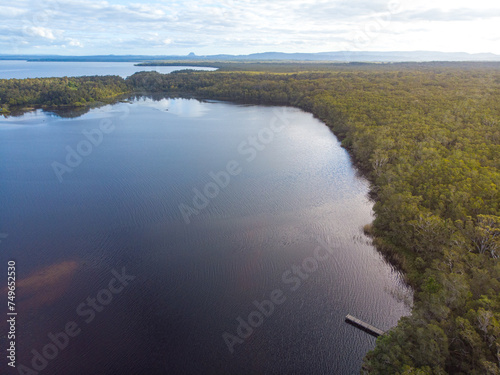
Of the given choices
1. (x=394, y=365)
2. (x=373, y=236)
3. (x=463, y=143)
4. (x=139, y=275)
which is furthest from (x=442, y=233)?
(x=139, y=275)

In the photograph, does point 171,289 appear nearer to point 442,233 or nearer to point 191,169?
point 442,233

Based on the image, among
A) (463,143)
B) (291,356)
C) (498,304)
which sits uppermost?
(463,143)

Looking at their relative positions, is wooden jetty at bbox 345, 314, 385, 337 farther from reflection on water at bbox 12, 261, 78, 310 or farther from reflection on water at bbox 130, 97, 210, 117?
reflection on water at bbox 130, 97, 210, 117

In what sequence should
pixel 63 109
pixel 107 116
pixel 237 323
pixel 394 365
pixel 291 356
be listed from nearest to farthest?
pixel 394 365 < pixel 291 356 < pixel 237 323 < pixel 107 116 < pixel 63 109

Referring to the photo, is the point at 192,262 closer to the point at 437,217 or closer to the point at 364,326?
the point at 364,326

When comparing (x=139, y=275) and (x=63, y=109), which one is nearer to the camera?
(x=139, y=275)

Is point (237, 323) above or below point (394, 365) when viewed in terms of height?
below

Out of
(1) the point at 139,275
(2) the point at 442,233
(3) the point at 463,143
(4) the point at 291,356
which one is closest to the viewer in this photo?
(4) the point at 291,356

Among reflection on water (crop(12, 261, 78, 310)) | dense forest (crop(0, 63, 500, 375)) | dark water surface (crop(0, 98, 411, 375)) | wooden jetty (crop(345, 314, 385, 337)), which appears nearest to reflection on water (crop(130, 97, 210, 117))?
dark water surface (crop(0, 98, 411, 375))
